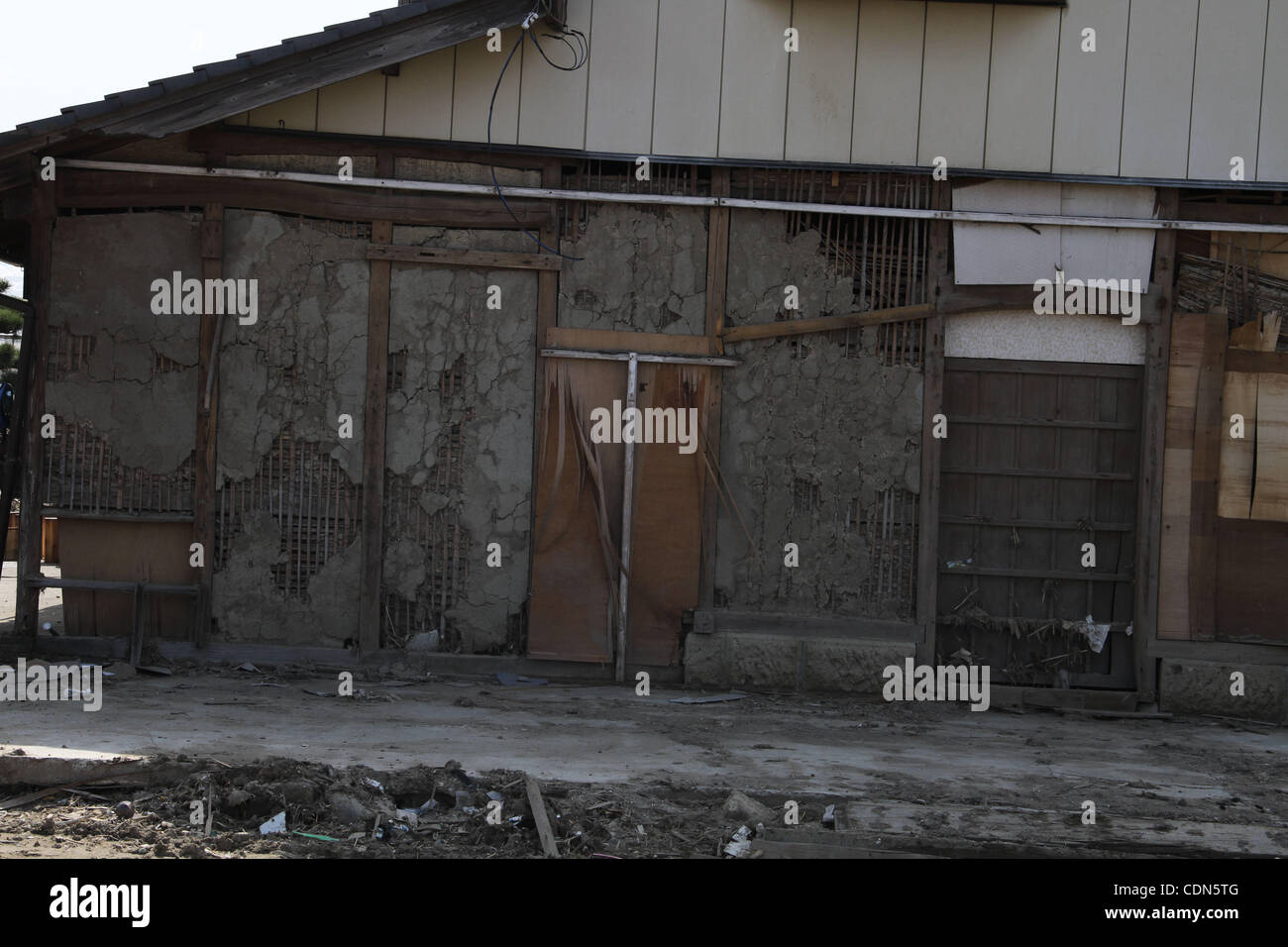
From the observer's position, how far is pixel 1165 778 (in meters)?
6.25

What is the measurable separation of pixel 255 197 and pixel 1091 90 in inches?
243

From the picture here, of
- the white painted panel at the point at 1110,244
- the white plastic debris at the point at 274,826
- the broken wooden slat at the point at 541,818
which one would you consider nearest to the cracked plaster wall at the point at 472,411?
the broken wooden slat at the point at 541,818

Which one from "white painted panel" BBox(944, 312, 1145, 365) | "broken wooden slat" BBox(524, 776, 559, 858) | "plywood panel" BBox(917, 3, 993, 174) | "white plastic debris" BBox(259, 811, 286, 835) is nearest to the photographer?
"broken wooden slat" BBox(524, 776, 559, 858)

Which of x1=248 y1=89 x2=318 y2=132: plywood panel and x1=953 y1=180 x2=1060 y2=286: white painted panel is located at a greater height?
x1=248 y1=89 x2=318 y2=132: plywood panel

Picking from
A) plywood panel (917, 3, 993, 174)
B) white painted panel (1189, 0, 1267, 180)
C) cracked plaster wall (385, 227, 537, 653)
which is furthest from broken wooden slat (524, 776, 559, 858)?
white painted panel (1189, 0, 1267, 180)

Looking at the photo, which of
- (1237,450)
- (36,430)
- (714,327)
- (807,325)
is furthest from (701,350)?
(36,430)

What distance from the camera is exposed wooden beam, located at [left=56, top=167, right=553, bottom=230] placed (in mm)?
8086

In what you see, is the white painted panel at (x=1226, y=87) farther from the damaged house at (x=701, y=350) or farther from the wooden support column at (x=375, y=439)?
the wooden support column at (x=375, y=439)

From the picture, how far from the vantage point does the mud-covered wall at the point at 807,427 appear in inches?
325

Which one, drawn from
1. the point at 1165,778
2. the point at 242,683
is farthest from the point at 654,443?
the point at 1165,778

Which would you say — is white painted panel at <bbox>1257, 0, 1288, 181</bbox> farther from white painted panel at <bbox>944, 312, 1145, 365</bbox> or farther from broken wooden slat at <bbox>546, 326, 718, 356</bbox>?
broken wooden slat at <bbox>546, 326, 718, 356</bbox>

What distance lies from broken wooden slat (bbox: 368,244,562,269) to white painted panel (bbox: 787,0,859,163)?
2.08 meters

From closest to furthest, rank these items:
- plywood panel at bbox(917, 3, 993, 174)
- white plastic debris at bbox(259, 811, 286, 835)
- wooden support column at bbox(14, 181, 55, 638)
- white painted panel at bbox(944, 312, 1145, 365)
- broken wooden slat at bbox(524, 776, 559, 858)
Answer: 1. broken wooden slat at bbox(524, 776, 559, 858)
2. white plastic debris at bbox(259, 811, 286, 835)
3. wooden support column at bbox(14, 181, 55, 638)
4. plywood panel at bbox(917, 3, 993, 174)
5. white painted panel at bbox(944, 312, 1145, 365)

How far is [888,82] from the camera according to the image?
26.9 ft
